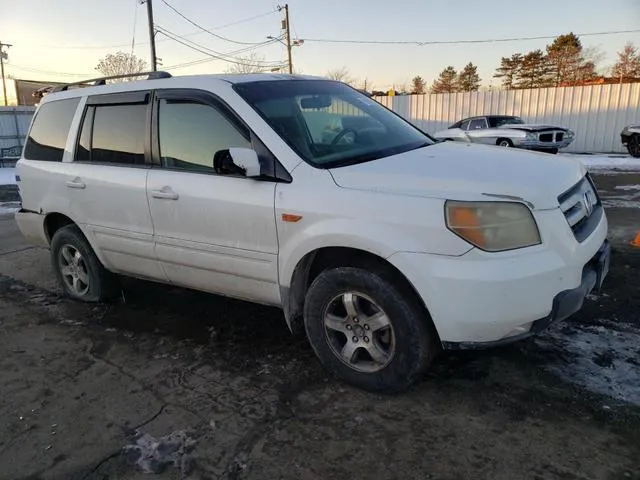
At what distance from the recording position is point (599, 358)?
3.38 metres

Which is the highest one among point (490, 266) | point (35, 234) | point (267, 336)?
point (490, 266)

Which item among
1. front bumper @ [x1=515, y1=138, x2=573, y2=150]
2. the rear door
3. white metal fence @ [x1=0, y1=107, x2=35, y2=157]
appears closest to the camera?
the rear door

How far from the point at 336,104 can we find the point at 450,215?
1628 mm

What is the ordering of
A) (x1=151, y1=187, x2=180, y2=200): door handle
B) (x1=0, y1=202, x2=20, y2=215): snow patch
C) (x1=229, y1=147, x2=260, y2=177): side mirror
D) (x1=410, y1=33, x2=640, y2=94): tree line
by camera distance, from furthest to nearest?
1. (x1=410, y1=33, x2=640, y2=94): tree line
2. (x1=0, y1=202, x2=20, y2=215): snow patch
3. (x1=151, y1=187, x2=180, y2=200): door handle
4. (x1=229, y1=147, x2=260, y2=177): side mirror

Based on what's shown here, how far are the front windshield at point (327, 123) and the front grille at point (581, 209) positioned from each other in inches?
42.6

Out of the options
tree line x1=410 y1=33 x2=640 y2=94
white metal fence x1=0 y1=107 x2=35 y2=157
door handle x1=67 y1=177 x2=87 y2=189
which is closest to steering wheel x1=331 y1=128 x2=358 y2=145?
door handle x1=67 y1=177 x2=87 y2=189

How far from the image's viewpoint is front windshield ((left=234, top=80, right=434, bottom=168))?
10.9 ft

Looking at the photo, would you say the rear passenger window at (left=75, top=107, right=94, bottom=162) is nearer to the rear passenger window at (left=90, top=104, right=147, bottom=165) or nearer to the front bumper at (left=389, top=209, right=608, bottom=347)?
the rear passenger window at (left=90, top=104, right=147, bottom=165)

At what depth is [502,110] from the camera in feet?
76.7

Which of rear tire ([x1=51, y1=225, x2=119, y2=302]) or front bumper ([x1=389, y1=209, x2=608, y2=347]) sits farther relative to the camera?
rear tire ([x1=51, y1=225, x2=119, y2=302])

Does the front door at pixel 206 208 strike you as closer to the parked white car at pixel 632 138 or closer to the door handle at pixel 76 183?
the door handle at pixel 76 183

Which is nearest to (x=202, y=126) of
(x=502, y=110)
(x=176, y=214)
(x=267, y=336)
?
(x=176, y=214)

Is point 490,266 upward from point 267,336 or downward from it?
upward

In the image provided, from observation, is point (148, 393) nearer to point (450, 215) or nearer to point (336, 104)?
point (450, 215)
